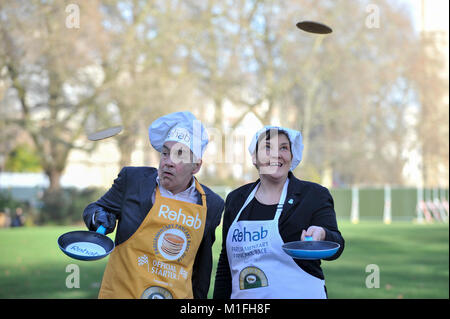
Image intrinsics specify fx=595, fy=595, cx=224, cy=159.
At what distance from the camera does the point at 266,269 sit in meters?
2.98

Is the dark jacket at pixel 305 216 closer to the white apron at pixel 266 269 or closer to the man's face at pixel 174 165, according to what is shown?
the white apron at pixel 266 269

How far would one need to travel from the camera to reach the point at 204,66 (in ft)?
101

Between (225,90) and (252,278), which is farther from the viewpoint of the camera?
(225,90)

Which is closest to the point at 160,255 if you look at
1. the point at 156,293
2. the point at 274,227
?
the point at 156,293

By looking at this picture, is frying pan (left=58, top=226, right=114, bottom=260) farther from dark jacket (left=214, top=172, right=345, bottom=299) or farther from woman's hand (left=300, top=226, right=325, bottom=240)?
woman's hand (left=300, top=226, right=325, bottom=240)

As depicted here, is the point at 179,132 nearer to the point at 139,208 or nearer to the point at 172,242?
the point at 139,208

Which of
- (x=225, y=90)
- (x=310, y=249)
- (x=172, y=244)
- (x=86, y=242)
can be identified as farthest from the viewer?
(x=225, y=90)

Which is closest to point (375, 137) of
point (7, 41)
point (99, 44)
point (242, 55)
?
point (242, 55)

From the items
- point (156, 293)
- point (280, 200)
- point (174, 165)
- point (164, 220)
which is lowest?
point (156, 293)

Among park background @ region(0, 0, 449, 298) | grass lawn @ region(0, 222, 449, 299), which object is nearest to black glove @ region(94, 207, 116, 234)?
grass lawn @ region(0, 222, 449, 299)

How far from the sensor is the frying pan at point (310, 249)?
2.63 metres

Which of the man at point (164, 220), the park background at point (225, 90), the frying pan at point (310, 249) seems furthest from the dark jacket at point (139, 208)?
the park background at point (225, 90)

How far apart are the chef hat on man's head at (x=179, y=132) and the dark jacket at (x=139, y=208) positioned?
21cm

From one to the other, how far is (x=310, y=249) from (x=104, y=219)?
103 cm
